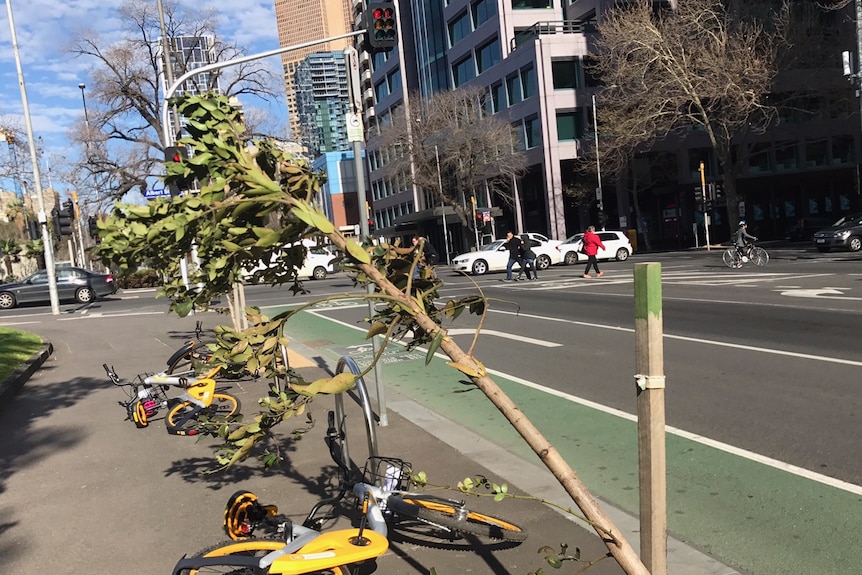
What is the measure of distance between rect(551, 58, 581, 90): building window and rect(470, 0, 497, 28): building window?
694 centimetres

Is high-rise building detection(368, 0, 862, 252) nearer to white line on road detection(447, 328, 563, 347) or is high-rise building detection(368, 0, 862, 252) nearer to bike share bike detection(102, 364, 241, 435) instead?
white line on road detection(447, 328, 563, 347)

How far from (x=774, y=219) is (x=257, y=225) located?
50.7 meters

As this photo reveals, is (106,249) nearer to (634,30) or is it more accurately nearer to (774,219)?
(634,30)

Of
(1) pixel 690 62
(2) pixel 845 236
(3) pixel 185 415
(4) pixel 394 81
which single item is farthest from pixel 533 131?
(3) pixel 185 415

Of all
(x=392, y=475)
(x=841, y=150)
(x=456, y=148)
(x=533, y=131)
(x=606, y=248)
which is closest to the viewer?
(x=392, y=475)

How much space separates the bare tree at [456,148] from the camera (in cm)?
4297

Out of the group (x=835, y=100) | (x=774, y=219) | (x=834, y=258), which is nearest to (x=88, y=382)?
(x=834, y=258)

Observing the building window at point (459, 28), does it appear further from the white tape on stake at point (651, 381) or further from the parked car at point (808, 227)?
the white tape on stake at point (651, 381)

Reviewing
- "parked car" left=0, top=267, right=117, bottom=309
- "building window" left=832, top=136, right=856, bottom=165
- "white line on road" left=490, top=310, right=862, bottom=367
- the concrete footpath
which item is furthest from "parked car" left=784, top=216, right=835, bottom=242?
the concrete footpath

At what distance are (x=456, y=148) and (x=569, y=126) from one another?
297 inches

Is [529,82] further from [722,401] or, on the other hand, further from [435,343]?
[435,343]

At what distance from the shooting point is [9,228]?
210ft

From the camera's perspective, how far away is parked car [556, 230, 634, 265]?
33.2 metres

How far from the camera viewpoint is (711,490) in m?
4.70
